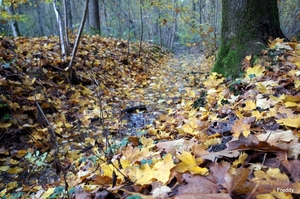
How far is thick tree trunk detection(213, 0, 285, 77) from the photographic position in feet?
10.1

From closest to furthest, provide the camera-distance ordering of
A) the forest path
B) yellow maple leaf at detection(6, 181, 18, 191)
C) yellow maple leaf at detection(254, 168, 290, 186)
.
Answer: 1. yellow maple leaf at detection(254, 168, 290, 186)
2. yellow maple leaf at detection(6, 181, 18, 191)
3. the forest path

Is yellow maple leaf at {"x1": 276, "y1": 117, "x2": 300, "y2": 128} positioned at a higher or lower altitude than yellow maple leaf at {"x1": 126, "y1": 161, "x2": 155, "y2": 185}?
higher

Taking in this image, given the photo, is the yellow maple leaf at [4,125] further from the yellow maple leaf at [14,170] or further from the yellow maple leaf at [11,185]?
the yellow maple leaf at [11,185]

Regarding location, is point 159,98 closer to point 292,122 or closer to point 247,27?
point 247,27

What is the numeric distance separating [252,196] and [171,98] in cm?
356

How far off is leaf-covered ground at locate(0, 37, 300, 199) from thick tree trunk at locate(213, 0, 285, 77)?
0.55 ft

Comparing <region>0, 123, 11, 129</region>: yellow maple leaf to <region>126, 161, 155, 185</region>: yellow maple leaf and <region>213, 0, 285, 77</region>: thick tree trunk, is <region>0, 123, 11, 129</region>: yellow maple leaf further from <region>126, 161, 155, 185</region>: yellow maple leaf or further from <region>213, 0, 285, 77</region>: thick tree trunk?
<region>213, 0, 285, 77</region>: thick tree trunk

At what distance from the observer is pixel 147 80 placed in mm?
6012

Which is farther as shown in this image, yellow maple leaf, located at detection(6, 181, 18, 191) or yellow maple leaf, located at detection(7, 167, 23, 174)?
yellow maple leaf, located at detection(7, 167, 23, 174)

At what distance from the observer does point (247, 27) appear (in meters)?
3.13

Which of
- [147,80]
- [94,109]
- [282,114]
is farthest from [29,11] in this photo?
[282,114]

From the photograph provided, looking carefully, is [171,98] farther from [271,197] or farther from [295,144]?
[271,197]

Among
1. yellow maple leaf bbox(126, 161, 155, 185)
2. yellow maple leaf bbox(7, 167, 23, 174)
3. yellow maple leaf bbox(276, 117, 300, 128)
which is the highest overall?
yellow maple leaf bbox(276, 117, 300, 128)

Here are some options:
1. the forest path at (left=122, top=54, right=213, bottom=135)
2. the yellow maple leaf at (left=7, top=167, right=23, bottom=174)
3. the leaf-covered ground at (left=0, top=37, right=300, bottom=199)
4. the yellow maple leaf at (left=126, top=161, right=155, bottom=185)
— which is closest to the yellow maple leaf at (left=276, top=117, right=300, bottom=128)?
the leaf-covered ground at (left=0, top=37, right=300, bottom=199)
